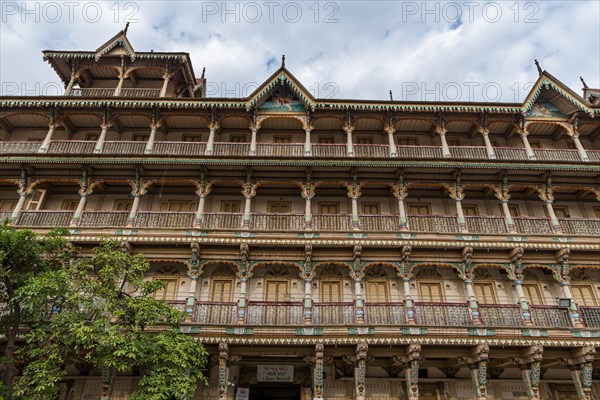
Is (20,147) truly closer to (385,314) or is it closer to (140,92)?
(140,92)

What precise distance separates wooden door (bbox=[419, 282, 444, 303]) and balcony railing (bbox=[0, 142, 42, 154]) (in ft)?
64.6

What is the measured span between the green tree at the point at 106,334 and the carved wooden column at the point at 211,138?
719 cm

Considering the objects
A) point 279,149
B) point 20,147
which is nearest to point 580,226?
point 279,149

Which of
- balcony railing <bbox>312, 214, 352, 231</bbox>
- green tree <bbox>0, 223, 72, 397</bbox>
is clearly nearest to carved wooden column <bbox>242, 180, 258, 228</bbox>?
balcony railing <bbox>312, 214, 352, 231</bbox>

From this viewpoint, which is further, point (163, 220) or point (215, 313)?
point (163, 220)

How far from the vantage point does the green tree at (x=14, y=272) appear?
504 inches

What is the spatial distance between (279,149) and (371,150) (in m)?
4.67

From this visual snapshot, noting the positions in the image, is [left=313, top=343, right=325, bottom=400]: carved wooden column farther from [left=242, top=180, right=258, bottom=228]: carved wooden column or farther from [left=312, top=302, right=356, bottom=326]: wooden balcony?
[left=242, top=180, right=258, bottom=228]: carved wooden column

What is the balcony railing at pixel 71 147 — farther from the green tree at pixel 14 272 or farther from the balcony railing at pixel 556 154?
the balcony railing at pixel 556 154

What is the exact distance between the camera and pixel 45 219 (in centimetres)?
1752

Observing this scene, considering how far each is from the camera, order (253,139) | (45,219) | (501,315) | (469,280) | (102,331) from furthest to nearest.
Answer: (253,139)
(45,219)
(469,280)
(501,315)
(102,331)

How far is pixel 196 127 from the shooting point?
69.5 feet

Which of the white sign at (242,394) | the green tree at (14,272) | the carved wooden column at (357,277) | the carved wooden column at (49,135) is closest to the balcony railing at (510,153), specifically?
the carved wooden column at (357,277)

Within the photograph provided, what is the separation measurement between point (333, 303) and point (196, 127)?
12.0 m
